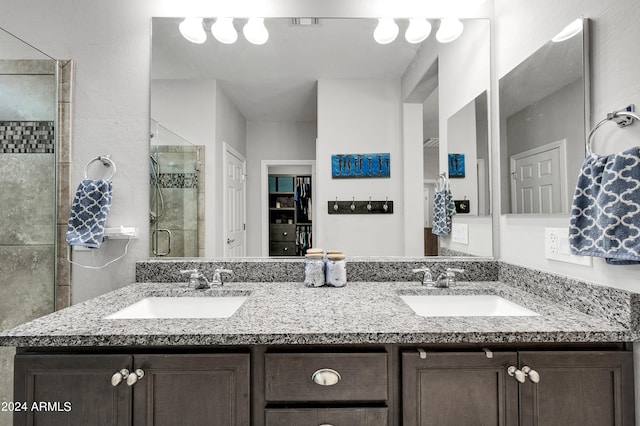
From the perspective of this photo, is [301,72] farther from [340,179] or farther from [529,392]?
[529,392]

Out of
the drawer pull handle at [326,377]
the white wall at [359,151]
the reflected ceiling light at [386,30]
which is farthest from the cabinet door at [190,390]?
the reflected ceiling light at [386,30]

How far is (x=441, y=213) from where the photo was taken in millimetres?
1689

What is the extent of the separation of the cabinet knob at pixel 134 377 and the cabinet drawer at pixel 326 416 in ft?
1.21

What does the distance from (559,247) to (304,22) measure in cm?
151

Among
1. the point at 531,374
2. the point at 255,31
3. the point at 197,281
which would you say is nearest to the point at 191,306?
the point at 197,281

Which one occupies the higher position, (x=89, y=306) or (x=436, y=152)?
(x=436, y=152)

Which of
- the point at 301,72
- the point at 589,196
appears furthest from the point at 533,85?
the point at 301,72

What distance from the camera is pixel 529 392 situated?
3.06 ft

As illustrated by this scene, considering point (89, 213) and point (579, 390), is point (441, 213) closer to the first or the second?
point (579, 390)

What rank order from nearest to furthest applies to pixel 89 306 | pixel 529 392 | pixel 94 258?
pixel 529 392 < pixel 89 306 < pixel 94 258

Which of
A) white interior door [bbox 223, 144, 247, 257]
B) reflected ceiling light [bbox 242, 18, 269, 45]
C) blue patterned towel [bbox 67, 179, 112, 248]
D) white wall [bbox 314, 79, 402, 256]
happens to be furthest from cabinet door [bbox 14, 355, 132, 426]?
reflected ceiling light [bbox 242, 18, 269, 45]

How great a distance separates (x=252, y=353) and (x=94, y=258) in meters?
1.14

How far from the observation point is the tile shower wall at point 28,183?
1.60 metres

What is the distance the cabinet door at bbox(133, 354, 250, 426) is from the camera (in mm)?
933
